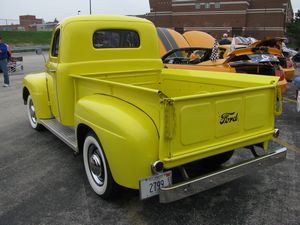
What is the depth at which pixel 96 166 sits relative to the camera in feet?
12.6

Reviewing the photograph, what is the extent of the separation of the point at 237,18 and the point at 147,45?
187ft

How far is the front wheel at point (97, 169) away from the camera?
11.7ft

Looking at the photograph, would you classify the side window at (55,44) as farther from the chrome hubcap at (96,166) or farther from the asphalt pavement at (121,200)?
the chrome hubcap at (96,166)

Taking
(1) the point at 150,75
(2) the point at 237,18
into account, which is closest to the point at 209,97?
(1) the point at 150,75

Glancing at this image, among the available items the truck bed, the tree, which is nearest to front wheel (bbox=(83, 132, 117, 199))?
the truck bed

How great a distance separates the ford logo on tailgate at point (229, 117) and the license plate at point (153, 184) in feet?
2.54

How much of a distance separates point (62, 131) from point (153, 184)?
8.16 feet

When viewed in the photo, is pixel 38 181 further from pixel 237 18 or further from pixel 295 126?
pixel 237 18

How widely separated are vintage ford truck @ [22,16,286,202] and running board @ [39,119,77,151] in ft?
0.06

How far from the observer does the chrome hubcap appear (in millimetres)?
3763

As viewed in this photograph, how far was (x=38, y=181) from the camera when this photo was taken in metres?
4.32

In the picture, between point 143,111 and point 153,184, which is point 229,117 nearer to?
point 143,111

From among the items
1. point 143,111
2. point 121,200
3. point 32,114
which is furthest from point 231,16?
point 143,111

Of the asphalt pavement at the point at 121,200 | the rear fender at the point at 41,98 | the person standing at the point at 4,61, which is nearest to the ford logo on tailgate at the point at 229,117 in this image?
the asphalt pavement at the point at 121,200
